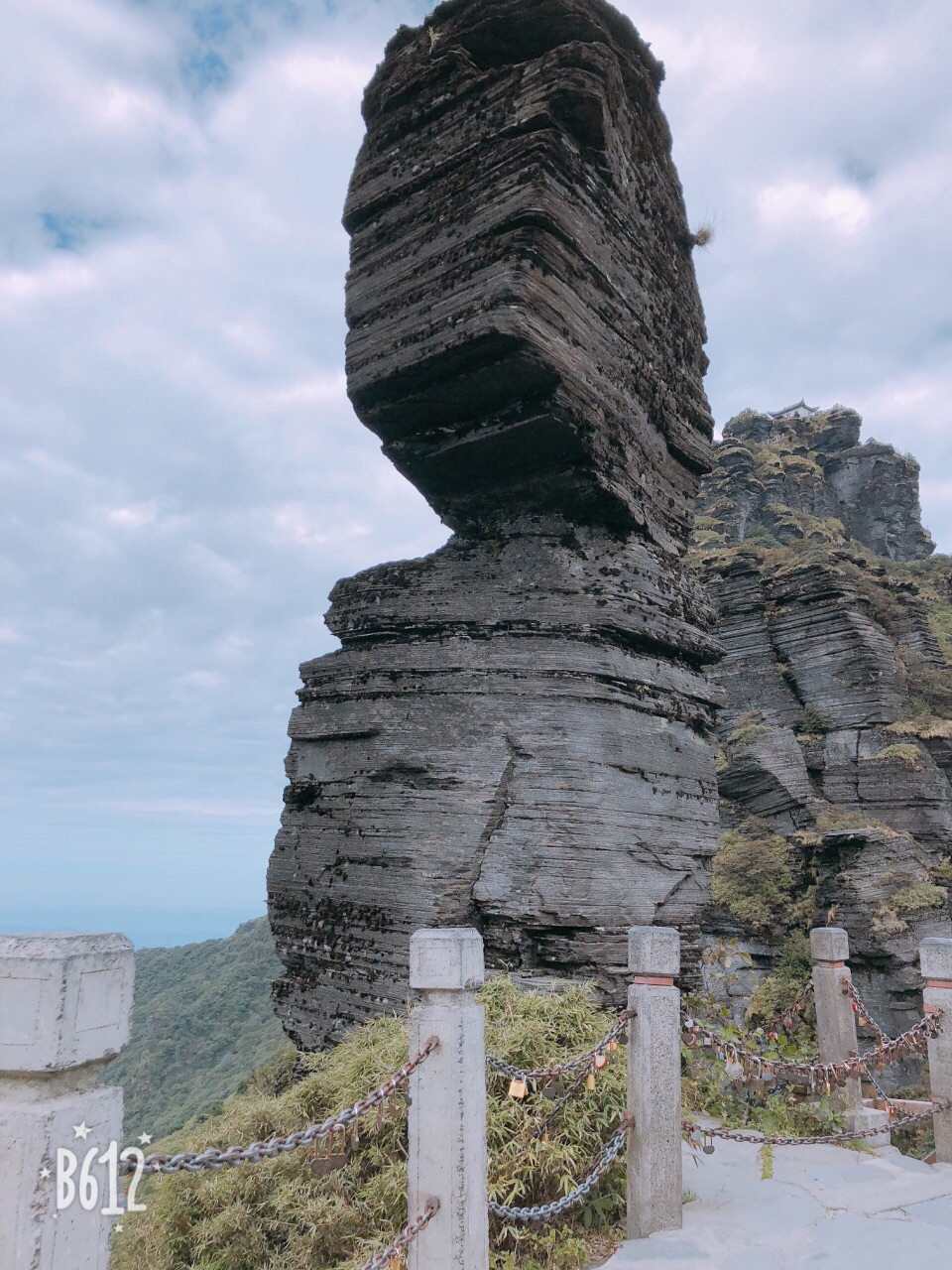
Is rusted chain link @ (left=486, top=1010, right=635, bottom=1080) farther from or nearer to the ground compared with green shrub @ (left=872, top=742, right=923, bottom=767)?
nearer to the ground

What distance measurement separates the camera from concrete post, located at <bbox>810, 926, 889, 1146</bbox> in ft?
24.6

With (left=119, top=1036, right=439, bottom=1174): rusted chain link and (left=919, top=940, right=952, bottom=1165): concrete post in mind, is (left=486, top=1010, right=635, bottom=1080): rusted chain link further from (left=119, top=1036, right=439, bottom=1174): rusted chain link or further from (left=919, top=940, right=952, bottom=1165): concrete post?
(left=919, top=940, right=952, bottom=1165): concrete post

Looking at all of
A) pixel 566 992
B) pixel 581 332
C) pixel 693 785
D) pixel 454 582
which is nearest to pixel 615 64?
pixel 581 332

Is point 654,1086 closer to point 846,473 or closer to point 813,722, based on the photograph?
point 813,722

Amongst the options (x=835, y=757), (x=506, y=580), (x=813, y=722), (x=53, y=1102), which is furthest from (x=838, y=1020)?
(x=813, y=722)

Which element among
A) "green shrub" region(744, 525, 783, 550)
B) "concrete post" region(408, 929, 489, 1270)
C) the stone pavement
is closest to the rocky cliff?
"green shrub" region(744, 525, 783, 550)

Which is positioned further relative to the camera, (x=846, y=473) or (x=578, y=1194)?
(x=846, y=473)

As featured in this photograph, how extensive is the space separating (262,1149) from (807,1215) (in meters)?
4.26

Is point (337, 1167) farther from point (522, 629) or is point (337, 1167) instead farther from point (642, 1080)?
point (522, 629)

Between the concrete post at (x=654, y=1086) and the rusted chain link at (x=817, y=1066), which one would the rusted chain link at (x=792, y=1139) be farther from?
the concrete post at (x=654, y=1086)

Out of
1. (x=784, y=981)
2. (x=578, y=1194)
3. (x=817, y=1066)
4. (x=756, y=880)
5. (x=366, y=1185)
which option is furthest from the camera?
(x=756, y=880)

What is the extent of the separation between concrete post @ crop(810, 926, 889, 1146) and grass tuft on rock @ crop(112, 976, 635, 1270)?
309cm

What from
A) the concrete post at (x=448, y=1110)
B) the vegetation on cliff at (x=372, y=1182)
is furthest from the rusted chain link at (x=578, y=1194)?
the concrete post at (x=448, y=1110)

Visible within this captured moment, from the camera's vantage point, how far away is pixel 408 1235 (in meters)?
3.28
